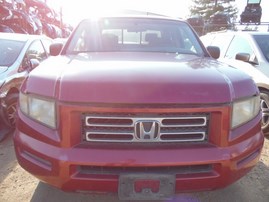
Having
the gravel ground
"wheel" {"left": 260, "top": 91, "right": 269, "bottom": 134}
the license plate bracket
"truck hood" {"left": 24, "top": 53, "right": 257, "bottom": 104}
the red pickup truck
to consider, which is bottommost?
the gravel ground

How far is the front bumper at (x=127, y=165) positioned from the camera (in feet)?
7.06

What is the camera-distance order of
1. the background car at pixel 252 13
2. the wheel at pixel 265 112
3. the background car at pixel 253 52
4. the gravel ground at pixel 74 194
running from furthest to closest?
the background car at pixel 252 13 → the background car at pixel 253 52 → the wheel at pixel 265 112 → the gravel ground at pixel 74 194

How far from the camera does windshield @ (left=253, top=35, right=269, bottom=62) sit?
543 cm

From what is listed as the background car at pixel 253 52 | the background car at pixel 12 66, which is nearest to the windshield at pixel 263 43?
the background car at pixel 253 52

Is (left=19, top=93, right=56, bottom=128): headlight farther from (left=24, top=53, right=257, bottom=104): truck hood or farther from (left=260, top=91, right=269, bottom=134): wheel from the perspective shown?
(left=260, top=91, right=269, bottom=134): wheel

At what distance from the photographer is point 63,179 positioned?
222 cm

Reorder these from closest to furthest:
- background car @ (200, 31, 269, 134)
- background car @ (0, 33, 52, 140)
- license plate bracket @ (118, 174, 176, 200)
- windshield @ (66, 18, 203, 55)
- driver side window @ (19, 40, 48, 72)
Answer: license plate bracket @ (118, 174, 176, 200) → windshield @ (66, 18, 203, 55) → background car @ (0, 33, 52, 140) → background car @ (200, 31, 269, 134) → driver side window @ (19, 40, 48, 72)

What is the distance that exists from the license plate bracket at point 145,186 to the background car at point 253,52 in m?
3.21

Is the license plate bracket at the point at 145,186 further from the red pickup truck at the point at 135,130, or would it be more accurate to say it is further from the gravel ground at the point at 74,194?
the gravel ground at the point at 74,194

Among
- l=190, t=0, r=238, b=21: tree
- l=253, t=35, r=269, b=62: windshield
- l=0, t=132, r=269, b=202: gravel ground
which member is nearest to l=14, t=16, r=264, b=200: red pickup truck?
l=0, t=132, r=269, b=202: gravel ground

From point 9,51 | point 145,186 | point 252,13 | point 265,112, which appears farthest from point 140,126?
point 252,13

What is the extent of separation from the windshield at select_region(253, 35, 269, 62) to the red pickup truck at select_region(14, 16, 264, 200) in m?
3.30

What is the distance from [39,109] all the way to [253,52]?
4.31m

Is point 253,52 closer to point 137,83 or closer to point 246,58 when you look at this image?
point 246,58
